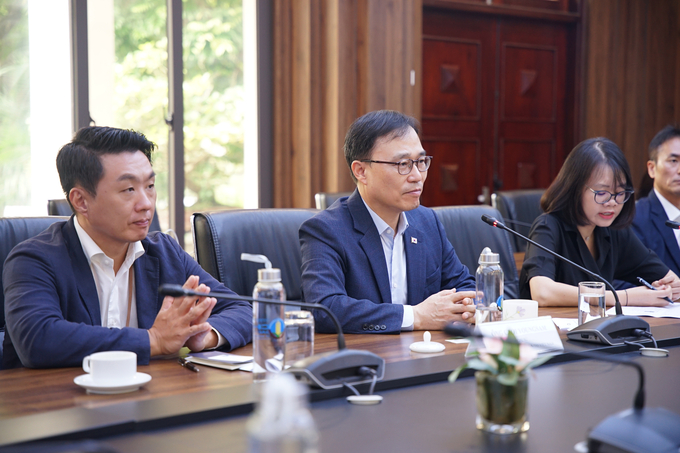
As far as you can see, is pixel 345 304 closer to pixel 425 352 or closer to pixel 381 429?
pixel 425 352

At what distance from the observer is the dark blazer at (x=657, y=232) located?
3.01 metres

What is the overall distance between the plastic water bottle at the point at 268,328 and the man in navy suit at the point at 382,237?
1.91 feet

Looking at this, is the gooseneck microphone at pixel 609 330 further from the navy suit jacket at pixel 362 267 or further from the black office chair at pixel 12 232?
the black office chair at pixel 12 232

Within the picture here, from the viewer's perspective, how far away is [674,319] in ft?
6.77

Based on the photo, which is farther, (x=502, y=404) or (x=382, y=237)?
(x=382, y=237)

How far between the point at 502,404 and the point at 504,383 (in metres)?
0.03

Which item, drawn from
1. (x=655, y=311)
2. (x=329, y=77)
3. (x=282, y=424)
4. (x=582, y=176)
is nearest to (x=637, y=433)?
(x=282, y=424)

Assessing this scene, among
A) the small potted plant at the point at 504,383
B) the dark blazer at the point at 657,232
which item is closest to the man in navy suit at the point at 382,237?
the small potted plant at the point at 504,383

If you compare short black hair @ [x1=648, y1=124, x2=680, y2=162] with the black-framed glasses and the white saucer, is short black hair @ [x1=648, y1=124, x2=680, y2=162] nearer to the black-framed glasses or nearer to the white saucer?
the black-framed glasses

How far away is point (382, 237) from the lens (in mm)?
2238

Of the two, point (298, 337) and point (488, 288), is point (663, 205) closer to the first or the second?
point (488, 288)

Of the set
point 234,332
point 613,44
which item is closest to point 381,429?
point 234,332

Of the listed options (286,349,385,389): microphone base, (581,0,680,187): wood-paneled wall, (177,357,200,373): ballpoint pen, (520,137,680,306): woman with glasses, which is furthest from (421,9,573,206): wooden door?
(286,349,385,389): microphone base

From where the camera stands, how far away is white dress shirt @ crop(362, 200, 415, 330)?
223 centimetres
